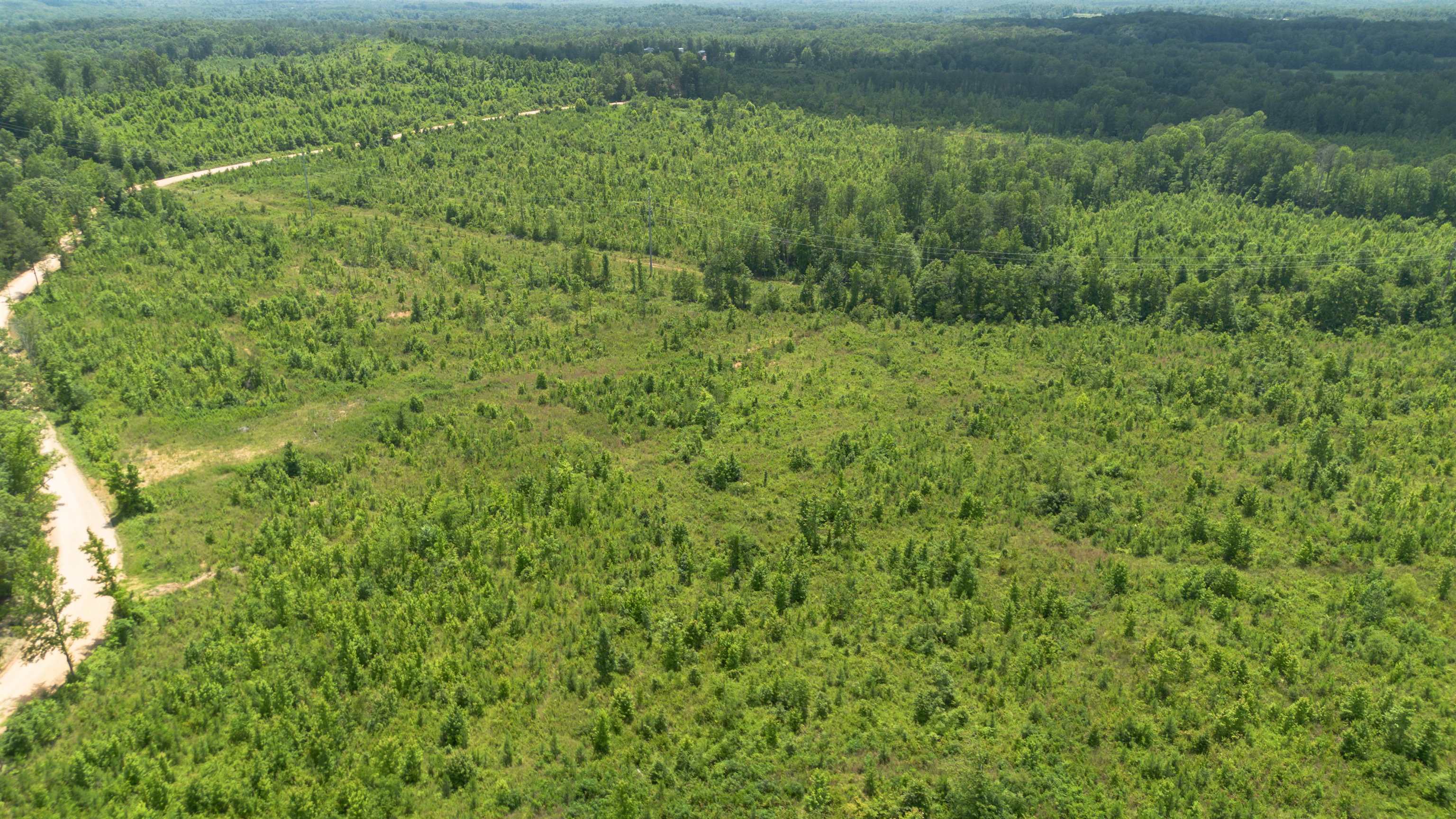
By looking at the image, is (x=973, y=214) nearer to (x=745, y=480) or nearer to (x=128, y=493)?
(x=745, y=480)

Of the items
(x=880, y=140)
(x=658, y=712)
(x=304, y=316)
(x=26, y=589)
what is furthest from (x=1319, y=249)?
(x=26, y=589)

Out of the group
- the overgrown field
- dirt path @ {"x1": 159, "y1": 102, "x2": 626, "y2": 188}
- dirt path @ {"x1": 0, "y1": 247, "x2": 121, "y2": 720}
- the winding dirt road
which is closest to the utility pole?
dirt path @ {"x1": 159, "y1": 102, "x2": 626, "y2": 188}

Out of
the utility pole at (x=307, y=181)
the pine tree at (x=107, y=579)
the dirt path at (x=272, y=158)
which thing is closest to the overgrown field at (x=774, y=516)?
the pine tree at (x=107, y=579)

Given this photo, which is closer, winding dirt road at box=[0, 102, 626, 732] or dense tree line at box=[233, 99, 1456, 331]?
winding dirt road at box=[0, 102, 626, 732]

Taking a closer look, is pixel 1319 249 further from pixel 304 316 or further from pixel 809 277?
pixel 304 316

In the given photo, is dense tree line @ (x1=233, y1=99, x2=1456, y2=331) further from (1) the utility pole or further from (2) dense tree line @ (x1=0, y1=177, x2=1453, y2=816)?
(2) dense tree line @ (x1=0, y1=177, x2=1453, y2=816)

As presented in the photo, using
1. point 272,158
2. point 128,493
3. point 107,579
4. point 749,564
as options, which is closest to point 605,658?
point 749,564
